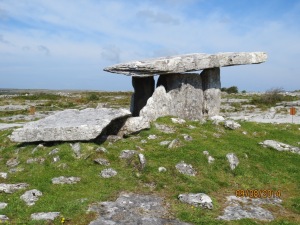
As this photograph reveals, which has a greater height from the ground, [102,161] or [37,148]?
[37,148]

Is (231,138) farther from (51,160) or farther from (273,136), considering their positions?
(51,160)

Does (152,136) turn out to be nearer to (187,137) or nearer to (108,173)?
(187,137)

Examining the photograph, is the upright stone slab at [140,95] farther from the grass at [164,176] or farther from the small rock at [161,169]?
the small rock at [161,169]

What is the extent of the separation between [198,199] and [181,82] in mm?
12443

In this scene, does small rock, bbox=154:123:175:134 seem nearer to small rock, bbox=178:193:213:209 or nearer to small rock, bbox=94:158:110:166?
small rock, bbox=94:158:110:166

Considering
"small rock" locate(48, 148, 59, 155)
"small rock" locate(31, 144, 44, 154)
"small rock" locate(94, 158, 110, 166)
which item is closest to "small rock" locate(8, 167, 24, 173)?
"small rock" locate(31, 144, 44, 154)

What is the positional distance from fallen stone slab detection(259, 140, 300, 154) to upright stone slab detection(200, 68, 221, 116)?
6.38 m

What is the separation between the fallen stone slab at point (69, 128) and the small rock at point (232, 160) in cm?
610

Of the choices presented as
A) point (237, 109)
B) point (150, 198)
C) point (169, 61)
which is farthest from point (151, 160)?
point (237, 109)

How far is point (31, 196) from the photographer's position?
45.8ft

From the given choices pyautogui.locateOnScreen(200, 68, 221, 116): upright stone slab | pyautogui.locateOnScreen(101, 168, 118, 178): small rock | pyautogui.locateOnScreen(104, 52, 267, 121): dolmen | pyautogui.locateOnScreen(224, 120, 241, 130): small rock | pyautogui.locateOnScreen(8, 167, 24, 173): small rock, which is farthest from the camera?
pyautogui.locateOnScreen(200, 68, 221, 116): upright stone slab

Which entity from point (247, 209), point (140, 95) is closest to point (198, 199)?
point (247, 209)

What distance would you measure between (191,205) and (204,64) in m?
13.2

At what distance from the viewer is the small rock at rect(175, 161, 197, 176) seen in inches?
643
